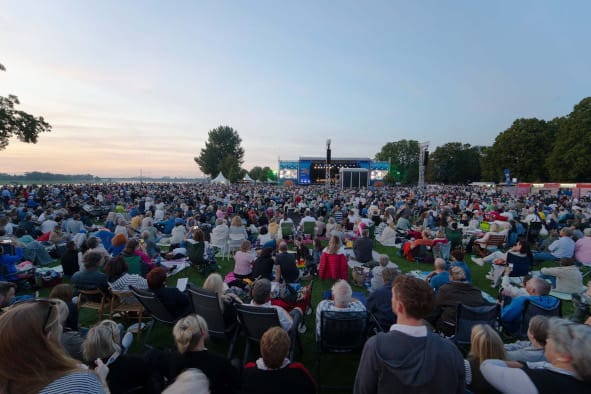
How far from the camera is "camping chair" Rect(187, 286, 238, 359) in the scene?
3270mm

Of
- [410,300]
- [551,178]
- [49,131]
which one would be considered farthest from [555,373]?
[551,178]

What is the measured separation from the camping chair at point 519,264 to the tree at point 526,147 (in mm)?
47388

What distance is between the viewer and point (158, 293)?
12.0 feet

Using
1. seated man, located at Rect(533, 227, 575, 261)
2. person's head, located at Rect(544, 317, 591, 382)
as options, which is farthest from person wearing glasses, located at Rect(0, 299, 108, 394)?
seated man, located at Rect(533, 227, 575, 261)

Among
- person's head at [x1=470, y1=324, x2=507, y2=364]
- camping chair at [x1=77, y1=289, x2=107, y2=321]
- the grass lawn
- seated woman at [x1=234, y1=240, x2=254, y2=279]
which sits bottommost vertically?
the grass lawn

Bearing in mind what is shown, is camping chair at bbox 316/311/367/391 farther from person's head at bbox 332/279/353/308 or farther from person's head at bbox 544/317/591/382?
person's head at bbox 544/317/591/382

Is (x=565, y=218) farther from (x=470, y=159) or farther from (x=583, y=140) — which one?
(x=470, y=159)

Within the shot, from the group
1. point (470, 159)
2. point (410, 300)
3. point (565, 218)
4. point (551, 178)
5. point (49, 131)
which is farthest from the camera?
point (470, 159)

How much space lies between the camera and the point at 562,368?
1.61 metres

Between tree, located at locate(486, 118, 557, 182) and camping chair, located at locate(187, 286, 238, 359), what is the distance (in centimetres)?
5257

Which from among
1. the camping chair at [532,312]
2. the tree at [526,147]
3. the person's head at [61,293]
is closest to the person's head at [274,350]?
the person's head at [61,293]

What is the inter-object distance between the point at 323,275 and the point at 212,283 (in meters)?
2.65

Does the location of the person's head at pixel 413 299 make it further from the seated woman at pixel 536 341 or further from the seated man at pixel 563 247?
the seated man at pixel 563 247

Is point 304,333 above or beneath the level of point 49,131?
beneath
